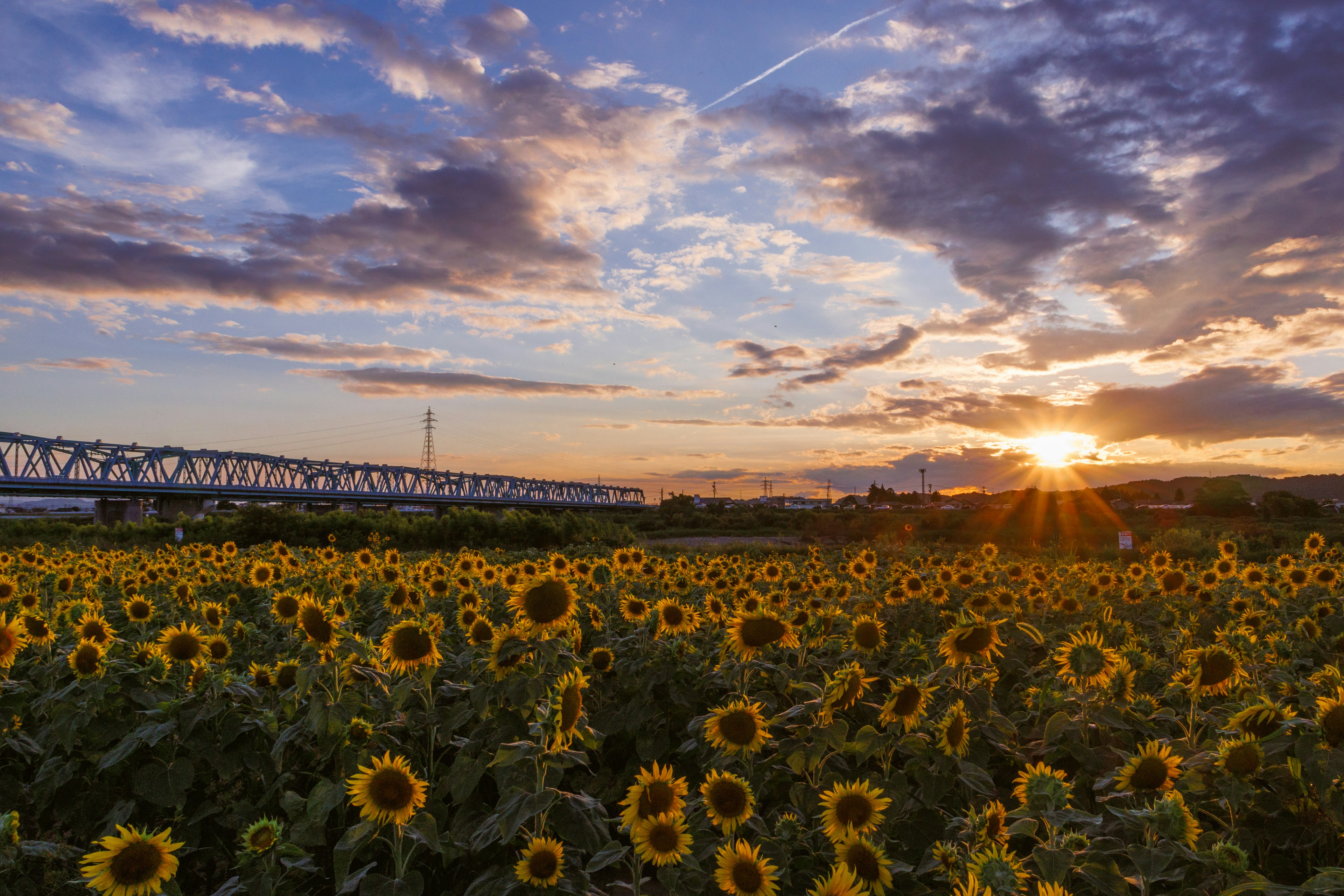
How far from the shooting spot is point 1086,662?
Answer: 12.7 ft

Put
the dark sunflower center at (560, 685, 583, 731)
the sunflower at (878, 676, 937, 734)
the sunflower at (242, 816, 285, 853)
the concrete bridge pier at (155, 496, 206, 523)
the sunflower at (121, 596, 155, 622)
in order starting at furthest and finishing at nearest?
the concrete bridge pier at (155, 496, 206, 523)
the sunflower at (121, 596, 155, 622)
the sunflower at (878, 676, 937, 734)
the dark sunflower center at (560, 685, 583, 731)
the sunflower at (242, 816, 285, 853)

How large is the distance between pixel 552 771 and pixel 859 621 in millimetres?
2424

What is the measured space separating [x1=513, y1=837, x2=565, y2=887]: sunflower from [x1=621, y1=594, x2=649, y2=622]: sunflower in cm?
243

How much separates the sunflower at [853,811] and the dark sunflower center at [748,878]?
37cm

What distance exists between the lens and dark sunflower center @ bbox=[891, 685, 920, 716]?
3680mm

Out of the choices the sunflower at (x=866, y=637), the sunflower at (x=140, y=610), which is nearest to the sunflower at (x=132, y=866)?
the sunflower at (x=866, y=637)

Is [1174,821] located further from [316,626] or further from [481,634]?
[316,626]

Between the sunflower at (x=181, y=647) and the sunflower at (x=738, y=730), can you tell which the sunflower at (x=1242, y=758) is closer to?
the sunflower at (x=738, y=730)

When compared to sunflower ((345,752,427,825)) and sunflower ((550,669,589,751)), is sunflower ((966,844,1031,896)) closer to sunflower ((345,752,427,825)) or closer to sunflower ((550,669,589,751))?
sunflower ((550,669,589,751))

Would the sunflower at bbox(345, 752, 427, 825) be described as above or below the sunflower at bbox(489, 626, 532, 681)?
below

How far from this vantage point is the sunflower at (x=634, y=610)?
555 centimetres

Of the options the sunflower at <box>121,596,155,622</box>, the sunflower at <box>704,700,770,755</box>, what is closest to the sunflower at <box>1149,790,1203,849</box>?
the sunflower at <box>704,700,770,755</box>

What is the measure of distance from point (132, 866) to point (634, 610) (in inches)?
133

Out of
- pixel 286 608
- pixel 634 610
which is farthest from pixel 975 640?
pixel 286 608
